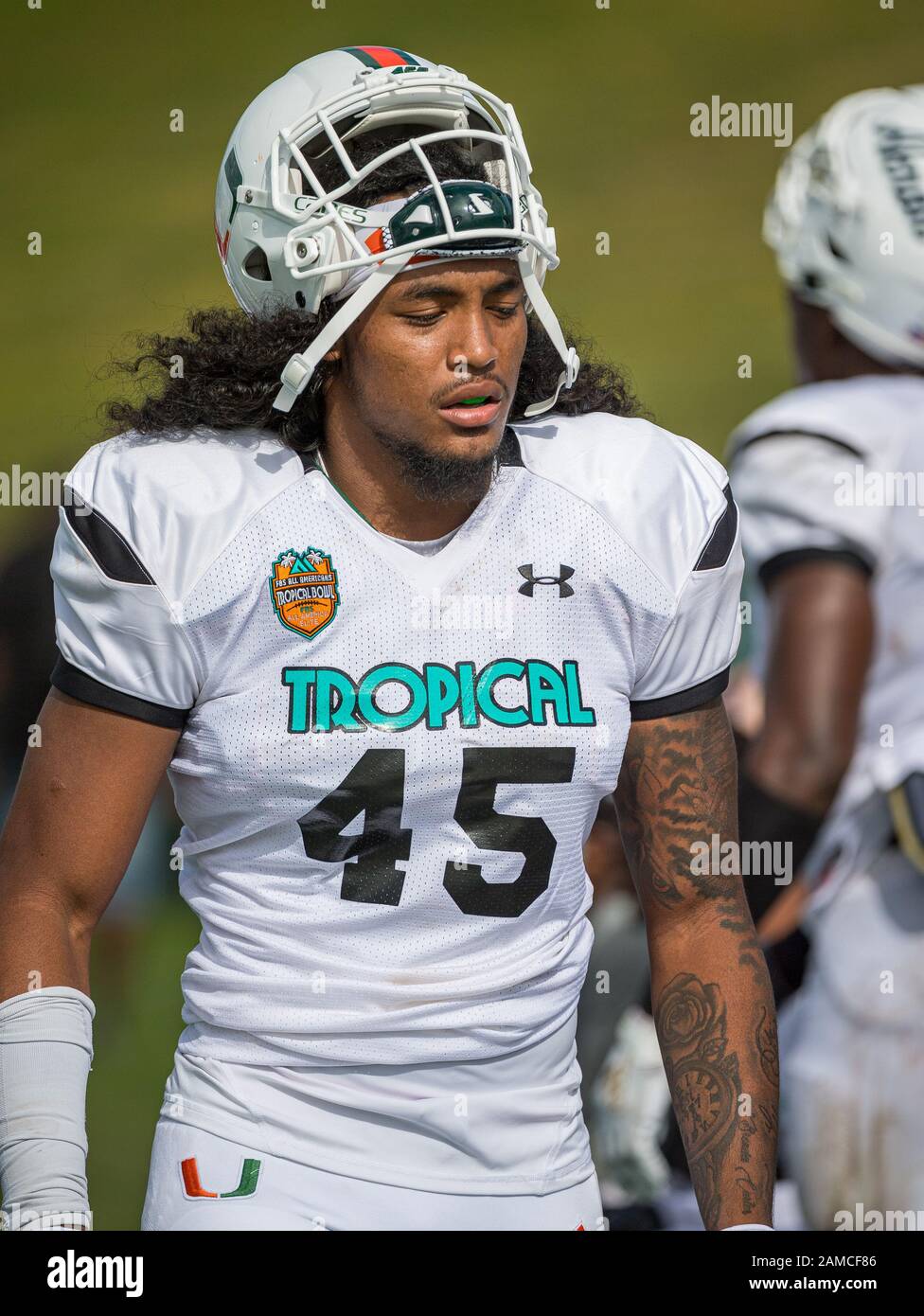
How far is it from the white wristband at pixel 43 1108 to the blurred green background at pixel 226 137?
1.84 m

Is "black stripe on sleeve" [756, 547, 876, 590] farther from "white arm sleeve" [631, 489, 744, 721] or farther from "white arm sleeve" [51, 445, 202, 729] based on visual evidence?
"white arm sleeve" [51, 445, 202, 729]

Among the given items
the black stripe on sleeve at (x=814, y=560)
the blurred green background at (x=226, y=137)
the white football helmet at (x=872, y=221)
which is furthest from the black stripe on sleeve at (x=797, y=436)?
the blurred green background at (x=226, y=137)

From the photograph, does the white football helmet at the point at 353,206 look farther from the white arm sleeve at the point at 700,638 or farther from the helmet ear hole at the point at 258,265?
the white arm sleeve at the point at 700,638

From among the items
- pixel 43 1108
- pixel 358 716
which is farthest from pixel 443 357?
pixel 43 1108

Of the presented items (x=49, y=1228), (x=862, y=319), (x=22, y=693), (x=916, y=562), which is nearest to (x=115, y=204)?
(x=22, y=693)

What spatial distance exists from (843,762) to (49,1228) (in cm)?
184

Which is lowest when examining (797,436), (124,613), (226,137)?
(124,613)

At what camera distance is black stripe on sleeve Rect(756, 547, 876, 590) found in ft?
10.3

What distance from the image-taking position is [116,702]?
188 cm

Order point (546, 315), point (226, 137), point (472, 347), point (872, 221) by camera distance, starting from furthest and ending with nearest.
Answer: point (226, 137) → point (872, 221) → point (546, 315) → point (472, 347)

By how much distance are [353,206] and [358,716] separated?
0.58 metres

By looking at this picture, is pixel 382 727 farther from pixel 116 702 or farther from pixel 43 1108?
pixel 43 1108

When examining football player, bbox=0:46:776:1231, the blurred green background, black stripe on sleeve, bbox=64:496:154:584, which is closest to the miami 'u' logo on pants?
football player, bbox=0:46:776:1231

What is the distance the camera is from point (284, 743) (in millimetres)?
1879
